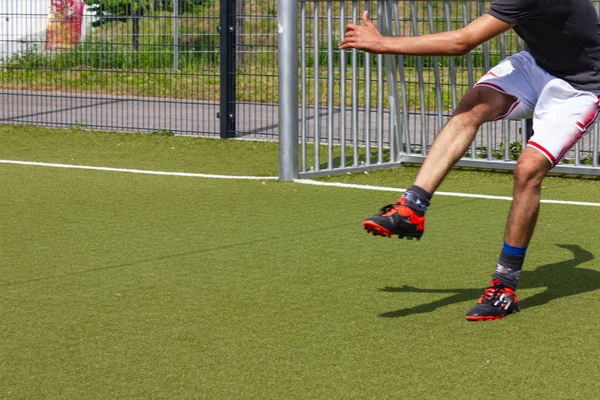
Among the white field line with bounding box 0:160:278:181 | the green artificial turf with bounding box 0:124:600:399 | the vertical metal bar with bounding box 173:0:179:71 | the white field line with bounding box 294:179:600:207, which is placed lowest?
the green artificial turf with bounding box 0:124:600:399

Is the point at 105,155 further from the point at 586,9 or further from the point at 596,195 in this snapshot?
the point at 586,9

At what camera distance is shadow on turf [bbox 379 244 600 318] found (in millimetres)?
5125

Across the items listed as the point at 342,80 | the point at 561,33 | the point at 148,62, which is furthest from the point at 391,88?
the point at 561,33

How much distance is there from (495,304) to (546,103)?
0.91 metres

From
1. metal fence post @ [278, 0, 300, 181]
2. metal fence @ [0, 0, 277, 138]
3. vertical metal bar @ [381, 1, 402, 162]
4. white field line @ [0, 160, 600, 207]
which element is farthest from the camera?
metal fence @ [0, 0, 277, 138]

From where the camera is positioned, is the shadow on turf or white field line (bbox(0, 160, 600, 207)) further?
white field line (bbox(0, 160, 600, 207))

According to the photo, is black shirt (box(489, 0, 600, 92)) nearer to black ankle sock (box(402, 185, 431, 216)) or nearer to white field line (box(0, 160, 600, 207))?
black ankle sock (box(402, 185, 431, 216))

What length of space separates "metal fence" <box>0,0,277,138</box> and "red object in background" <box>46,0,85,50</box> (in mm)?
11

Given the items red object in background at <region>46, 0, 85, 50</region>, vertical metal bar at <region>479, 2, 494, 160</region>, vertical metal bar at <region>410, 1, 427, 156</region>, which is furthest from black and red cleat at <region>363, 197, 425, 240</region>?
red object in background at <region>46, 0, 85, 50</region>

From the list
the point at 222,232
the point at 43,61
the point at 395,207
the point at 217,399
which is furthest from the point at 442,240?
the point at 43,61

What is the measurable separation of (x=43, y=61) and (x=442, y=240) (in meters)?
7.75

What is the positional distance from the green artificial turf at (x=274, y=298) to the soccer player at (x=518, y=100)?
38 centimetres

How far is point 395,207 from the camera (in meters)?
4.84

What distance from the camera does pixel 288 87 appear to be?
873 cm
